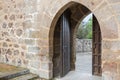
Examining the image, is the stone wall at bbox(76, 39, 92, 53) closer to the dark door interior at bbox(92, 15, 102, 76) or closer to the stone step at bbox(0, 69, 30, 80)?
the dark door interior at bbox(92, 15, 102, 76)

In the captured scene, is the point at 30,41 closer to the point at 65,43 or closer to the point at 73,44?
the point at 65,43

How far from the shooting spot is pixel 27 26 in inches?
194

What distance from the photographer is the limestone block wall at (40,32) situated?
3301 mm

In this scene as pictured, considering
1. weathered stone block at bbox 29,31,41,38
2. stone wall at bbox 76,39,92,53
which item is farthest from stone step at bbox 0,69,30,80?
stone wall at bbox 76,39,92,53

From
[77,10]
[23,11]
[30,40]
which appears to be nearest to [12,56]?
[30,40]

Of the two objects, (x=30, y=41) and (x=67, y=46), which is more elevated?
(x=30, y=41)

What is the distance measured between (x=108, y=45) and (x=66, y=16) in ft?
6.68

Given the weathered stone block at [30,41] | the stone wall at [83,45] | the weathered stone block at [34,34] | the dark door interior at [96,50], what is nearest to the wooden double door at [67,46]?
the dark door interior at [96,50]

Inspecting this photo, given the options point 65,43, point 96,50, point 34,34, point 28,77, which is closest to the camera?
point 28,77

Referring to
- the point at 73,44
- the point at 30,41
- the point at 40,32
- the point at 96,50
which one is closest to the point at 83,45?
the point at 73,44

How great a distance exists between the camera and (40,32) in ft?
15.3

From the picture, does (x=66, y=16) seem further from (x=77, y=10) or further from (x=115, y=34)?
(x=115, y=34)

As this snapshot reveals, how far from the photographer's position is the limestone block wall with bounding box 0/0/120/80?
330cm

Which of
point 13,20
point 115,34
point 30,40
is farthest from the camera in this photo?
point 13,20
